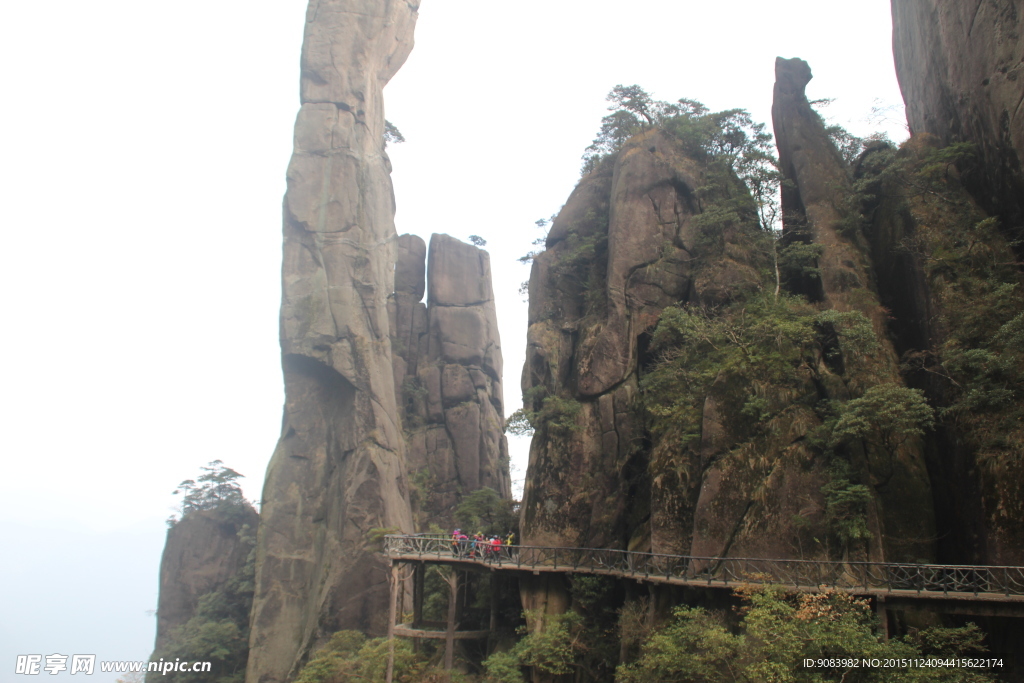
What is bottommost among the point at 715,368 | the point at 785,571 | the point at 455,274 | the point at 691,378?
the point at 785,571

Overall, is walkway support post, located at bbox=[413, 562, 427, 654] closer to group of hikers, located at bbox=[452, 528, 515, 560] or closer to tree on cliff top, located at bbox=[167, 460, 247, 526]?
group of hikers, located at bbox=[452, 528, 515, 560]

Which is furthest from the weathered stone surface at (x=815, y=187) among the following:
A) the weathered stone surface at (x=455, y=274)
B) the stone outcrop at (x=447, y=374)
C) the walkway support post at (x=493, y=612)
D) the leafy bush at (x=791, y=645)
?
the weathered stone surface at (x=455, y=274)

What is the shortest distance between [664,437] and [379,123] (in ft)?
103

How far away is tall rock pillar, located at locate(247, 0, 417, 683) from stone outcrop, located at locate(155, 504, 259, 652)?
5.74 metres

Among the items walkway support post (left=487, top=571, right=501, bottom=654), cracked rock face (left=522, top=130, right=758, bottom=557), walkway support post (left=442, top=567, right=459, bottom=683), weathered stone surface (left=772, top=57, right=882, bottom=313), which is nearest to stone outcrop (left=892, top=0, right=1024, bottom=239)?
weathered stone surface (left=772, top=57, right=882, bottom=313)

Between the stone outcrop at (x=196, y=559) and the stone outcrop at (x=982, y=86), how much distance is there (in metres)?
37.6

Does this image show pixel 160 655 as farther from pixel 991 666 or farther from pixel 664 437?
pixel 991 666

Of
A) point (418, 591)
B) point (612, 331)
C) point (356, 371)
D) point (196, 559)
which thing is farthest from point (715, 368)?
point (196, 559)

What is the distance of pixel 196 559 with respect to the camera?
39.0m

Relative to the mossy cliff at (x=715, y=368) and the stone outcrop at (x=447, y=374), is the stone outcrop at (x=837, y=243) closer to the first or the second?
the mossy cliff at (x=715, y=368)

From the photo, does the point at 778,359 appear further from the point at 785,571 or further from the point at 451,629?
the point at 451,629

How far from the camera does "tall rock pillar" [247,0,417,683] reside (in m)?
32.7

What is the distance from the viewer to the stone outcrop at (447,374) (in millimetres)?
41250

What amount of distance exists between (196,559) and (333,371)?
13.4 m
